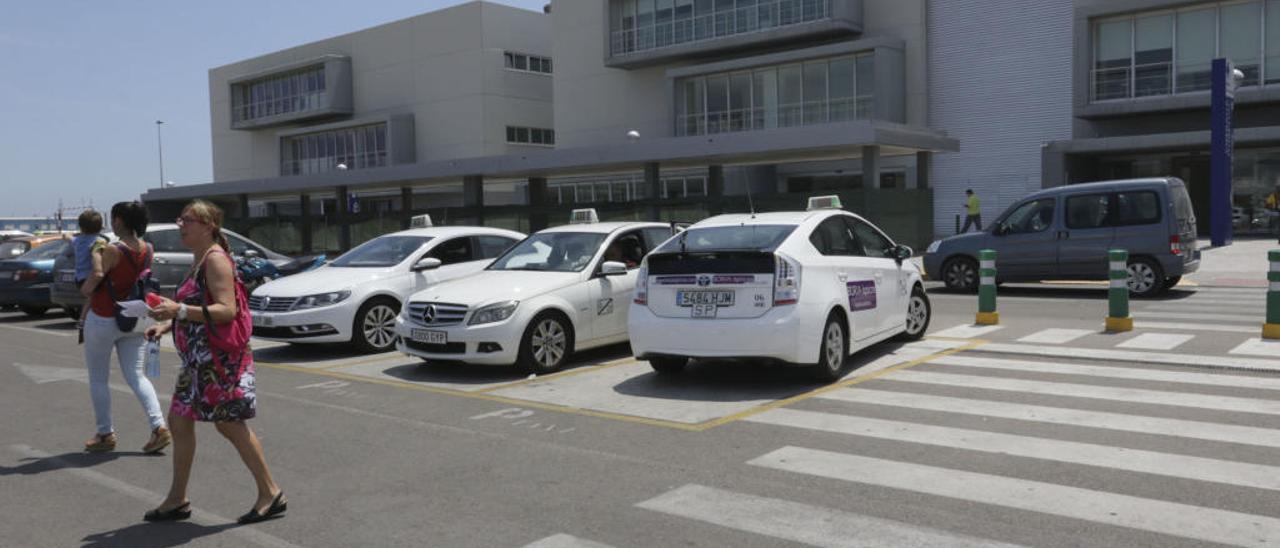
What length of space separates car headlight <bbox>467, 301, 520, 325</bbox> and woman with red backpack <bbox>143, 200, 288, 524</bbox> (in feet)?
14.5

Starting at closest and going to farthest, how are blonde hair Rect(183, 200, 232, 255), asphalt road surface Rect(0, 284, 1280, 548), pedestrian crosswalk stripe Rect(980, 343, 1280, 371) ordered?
1. asphalt road surface Rect(0, 284, 1280, 548)
2. blonde hair Rect(183, 200, 232, 255)
3. pedestrian crosswalk stripe Rect(980, 343, 1280, 371)

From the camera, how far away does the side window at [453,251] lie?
1273 centimetres

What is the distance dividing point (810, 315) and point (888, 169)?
32.7 meters

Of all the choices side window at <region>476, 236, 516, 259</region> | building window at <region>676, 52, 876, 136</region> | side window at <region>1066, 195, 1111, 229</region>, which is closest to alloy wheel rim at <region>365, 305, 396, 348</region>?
side window at <region>476, 236, 516, 259</region>

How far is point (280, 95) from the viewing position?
62.3 m

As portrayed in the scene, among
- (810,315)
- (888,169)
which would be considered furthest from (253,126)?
(810,315)

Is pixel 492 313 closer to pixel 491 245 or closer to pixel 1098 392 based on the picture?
pixel 491 245

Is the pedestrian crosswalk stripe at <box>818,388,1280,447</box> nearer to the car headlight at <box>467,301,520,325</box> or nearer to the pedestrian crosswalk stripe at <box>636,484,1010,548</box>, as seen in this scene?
the pedestrian crosswalk stripe at <box>636,484,1010,548</box>

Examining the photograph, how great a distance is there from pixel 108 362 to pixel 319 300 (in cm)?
449

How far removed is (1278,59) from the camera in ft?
104

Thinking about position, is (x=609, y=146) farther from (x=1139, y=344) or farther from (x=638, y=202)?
(x=1139, y=344)

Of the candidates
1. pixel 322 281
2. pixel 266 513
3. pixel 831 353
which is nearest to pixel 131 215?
pixel 266 513

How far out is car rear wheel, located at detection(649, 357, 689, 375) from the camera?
29.9 feet

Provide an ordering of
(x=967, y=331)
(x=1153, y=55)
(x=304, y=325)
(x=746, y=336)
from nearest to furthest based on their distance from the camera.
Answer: (x=746, y=336) < (x=304, y=325) < (x=967, y=331) < (x=1153, y=55)
